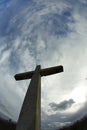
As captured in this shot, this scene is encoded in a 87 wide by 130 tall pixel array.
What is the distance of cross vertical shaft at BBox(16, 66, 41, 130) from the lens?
4.41m

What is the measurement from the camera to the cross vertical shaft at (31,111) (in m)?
4.41

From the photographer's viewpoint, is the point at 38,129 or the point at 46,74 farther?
the point at 46,74

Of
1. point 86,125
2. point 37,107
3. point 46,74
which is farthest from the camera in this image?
point 86,125

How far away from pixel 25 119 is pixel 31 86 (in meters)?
1.03

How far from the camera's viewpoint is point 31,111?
15.4 feet

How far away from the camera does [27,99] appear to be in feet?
16.8

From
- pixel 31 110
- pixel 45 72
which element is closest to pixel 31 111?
pixel 31 110

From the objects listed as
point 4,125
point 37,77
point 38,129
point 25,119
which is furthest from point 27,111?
point 4,125

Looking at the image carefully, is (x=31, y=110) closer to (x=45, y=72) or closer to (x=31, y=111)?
(x=31, y=111)

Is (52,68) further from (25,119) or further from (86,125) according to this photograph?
(86,125)

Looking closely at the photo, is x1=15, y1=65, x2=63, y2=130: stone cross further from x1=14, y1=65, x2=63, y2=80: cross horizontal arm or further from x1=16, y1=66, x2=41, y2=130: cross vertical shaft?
x1=14, y1=65, x2=63, y2=80: cross horizontal arm

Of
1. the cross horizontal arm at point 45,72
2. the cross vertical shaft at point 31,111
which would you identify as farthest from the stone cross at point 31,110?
the cross horizontal arm at point 45,72

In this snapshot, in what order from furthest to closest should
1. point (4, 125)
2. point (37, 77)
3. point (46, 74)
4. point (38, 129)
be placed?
point (4, 125), point (46, 74), point (37, 77), point (38, 129)

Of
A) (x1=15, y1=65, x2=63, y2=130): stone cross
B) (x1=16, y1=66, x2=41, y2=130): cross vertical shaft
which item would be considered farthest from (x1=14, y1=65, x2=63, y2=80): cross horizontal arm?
(x1=16, y1=66, x2=41, y2=130): cross vertical shaft
